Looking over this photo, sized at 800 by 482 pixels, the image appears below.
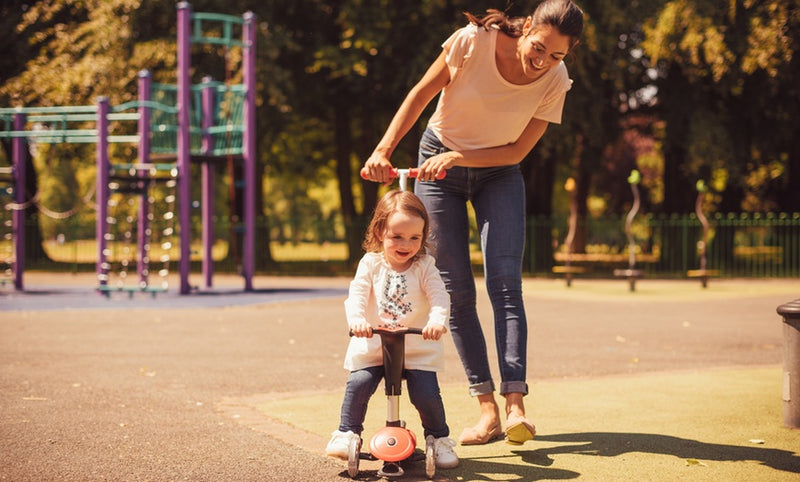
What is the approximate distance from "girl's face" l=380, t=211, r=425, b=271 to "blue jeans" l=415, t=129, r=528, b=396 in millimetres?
526

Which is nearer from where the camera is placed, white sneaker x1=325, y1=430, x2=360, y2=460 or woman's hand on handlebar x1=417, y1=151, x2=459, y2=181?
white sneaker x1=325, y1=430, x2=360, y2=460

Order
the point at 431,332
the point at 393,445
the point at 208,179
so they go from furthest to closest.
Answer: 1. the point at 208,179
2. the point at 393,445
3. the point at 431,332

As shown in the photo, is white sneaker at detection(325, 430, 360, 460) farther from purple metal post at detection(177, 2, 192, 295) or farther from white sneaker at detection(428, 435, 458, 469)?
purple metal post at detection(177, 2, 192, 295)

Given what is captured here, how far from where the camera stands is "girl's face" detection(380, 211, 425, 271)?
4020 millimetres

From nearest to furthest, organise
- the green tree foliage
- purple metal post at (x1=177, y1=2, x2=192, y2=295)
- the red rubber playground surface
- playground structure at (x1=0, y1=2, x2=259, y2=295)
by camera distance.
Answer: the red rubber playground surface
playground structure at (x1=0, y1=2, x2=259, y2=295)
purple metal post at (x1=177, y1=2, x2=192, y2=295)
the green tree foliage

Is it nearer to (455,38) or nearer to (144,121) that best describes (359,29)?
(144,121)

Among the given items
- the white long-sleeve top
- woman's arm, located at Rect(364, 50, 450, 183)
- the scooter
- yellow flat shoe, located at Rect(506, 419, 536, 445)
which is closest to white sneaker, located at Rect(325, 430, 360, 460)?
the scooter

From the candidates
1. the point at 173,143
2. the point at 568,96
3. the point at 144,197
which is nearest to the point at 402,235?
the point at 144,197

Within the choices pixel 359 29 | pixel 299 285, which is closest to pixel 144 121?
pixel 299 285

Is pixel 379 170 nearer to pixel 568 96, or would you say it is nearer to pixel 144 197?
pixel 144 197

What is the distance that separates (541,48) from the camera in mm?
4250

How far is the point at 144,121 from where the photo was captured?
16406mm

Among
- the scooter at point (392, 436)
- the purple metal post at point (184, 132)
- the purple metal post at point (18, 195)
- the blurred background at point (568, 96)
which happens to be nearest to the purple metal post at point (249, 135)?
the purple metal post at point (184, 132)

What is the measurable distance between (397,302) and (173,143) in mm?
14064
